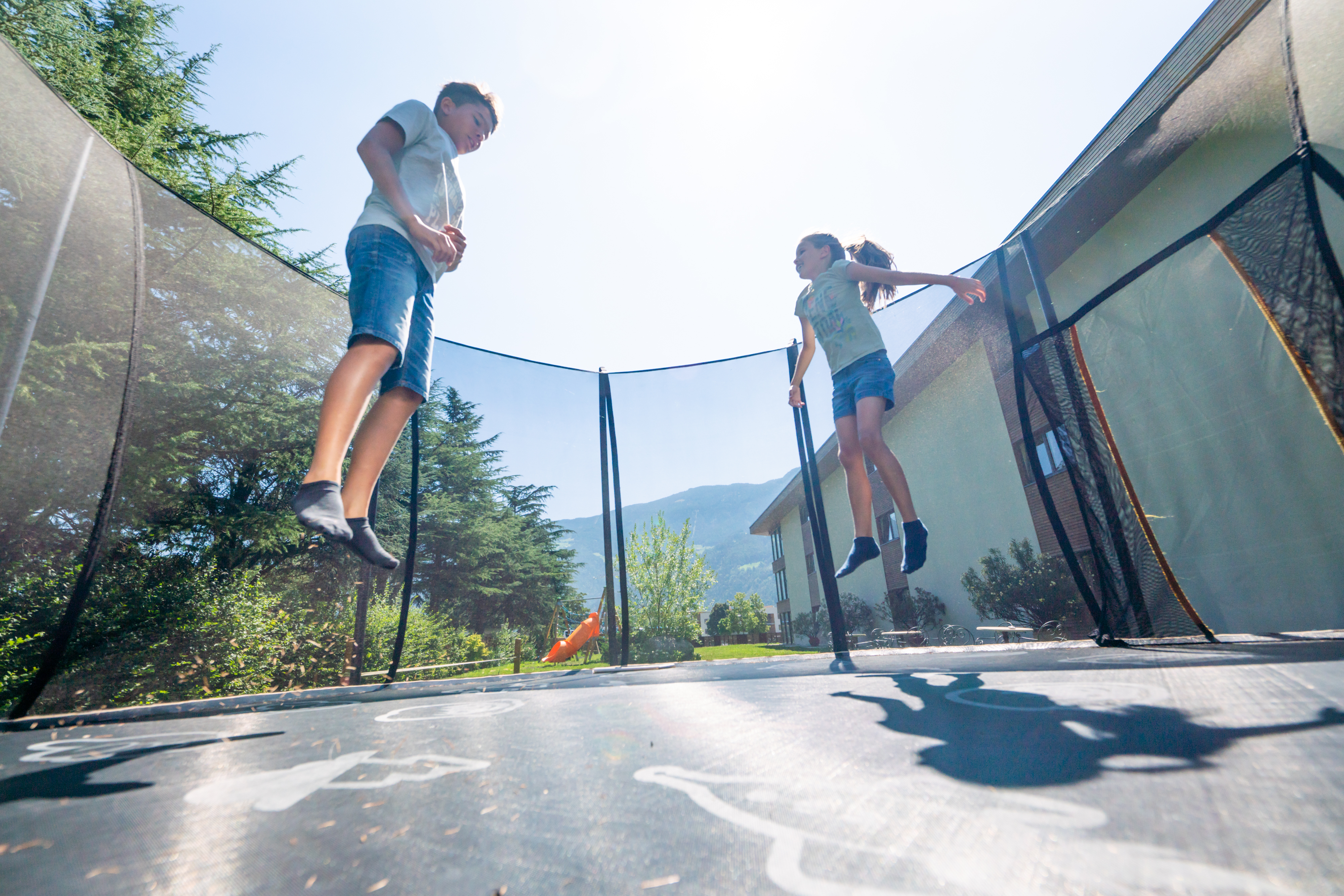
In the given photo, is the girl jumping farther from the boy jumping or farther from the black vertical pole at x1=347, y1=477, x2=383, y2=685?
the black vertical pole at x1=347, y1=477, x2=383, y2=685

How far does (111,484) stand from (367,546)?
1.33 m

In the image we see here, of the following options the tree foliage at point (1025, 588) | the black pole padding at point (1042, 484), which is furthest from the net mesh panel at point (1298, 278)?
the tree foliage at point (1025, 588)

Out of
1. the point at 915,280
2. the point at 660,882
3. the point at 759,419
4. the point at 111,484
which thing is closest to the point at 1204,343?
the point at 915,280

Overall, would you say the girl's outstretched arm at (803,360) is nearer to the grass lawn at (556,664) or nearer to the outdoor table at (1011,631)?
the grass lawn at (556,664)

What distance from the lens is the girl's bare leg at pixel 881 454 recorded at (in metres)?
1.74

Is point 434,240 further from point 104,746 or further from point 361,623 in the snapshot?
point 361,623

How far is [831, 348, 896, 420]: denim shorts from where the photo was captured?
1799 millimetres

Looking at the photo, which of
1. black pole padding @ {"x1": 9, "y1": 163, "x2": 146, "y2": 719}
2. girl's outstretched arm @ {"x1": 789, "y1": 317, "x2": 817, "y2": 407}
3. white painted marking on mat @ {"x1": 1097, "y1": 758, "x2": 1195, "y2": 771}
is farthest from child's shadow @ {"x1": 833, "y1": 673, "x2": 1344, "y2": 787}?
black pole padding @ {"x1": 9, "y1": 163, "x2": 146, "y2": 719}

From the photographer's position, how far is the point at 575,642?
5508 mm

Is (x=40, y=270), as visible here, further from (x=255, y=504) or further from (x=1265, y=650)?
(x=1265, y=650)

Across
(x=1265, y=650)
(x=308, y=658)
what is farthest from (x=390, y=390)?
(x=308, y=658)

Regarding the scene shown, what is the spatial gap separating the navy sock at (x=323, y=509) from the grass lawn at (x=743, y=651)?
247 centimetres

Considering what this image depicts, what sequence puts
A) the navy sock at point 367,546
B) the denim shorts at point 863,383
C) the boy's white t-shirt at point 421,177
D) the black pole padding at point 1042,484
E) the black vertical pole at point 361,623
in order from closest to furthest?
1. the navy sock at point 367,546
2. the boy's white t-shirt at point 421,177
3. the black pole padding at point 1042,484
4. the denim shorts at point 863,383
5. the black vertical pole at point 361,623

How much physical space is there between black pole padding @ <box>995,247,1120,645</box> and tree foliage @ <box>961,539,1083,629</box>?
5.20 ft
